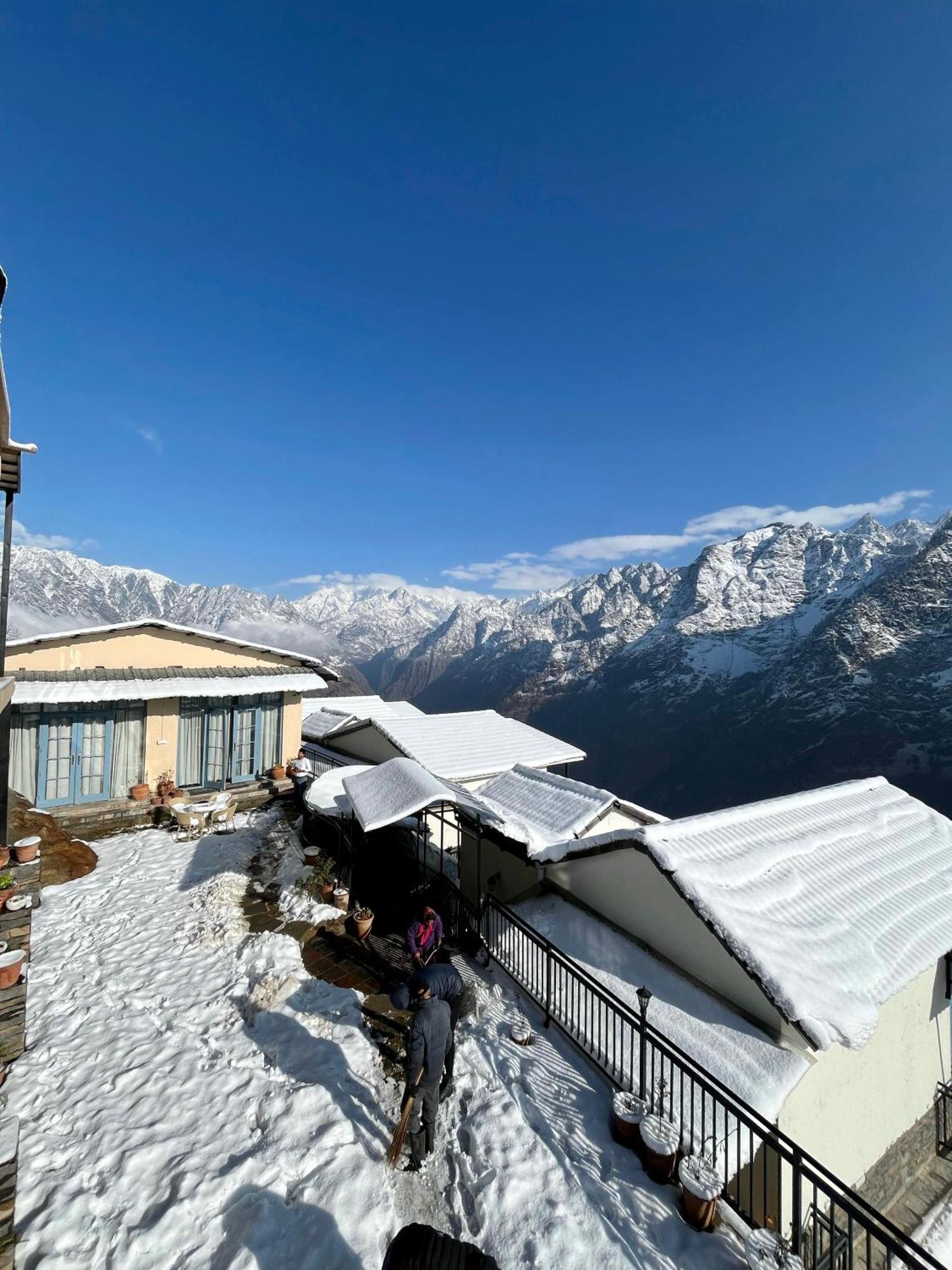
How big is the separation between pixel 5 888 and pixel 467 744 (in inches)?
547

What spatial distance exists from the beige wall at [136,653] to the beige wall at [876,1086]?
1789 cm

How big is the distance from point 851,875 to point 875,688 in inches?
7040

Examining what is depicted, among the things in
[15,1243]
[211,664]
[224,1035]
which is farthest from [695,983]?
[211,664]

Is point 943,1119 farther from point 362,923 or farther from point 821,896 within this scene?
point 362,923

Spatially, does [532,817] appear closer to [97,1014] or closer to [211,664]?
[97,1014]

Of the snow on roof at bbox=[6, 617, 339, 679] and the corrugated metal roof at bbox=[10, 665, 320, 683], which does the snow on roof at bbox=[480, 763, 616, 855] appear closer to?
the snow on roof at bbox=[6, 617, 339, 679]

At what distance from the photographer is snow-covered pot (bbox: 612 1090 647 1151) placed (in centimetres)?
548

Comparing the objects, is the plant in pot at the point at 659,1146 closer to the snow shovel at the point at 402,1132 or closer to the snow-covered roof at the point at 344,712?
the snow shovel at the point at 402,1132

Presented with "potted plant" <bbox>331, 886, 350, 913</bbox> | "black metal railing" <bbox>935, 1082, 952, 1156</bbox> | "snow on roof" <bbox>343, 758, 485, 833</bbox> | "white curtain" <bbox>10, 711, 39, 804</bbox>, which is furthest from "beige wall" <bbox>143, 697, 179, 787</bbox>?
"black metal railing" <bbox>935, 1082, 952, 1156</bbox>

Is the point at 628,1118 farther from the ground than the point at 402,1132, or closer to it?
farther from the ground

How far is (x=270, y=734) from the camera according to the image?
18.8 m

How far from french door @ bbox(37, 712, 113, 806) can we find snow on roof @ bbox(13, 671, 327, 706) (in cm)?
98

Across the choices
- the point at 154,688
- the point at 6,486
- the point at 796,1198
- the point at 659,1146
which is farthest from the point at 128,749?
the point at 796,1198

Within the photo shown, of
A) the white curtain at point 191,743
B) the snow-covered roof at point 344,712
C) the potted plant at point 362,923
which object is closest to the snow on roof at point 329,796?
the potted plant at point 362,923
